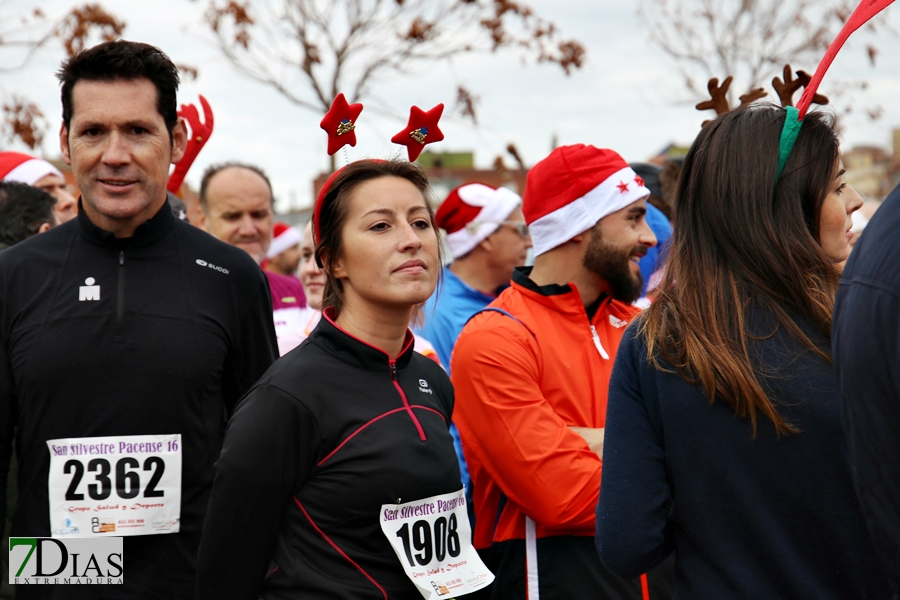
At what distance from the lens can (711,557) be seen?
81.3 inches

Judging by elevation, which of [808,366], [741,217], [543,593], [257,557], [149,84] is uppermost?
[149,84]

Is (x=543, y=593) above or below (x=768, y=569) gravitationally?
below

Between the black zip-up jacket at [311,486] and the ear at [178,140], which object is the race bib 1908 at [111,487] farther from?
the ear at [178,140]

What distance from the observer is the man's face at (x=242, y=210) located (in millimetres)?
5961

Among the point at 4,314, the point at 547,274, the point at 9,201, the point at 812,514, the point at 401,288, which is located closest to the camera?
the point at 812,514

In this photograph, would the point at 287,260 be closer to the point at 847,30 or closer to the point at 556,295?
the point at 556,295

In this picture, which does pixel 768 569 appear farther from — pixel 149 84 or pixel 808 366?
pixel 149 84

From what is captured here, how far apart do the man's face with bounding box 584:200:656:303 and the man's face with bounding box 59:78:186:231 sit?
67.1 inches

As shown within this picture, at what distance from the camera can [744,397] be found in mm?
1988

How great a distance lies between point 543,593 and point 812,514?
4.27 ft

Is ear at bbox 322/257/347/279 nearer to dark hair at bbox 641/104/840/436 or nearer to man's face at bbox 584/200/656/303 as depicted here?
dark hair at bbox 641/104/840/436

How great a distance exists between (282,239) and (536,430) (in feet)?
20.3

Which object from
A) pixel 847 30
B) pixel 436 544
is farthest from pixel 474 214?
pixel 847 30

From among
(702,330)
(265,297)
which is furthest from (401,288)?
(702,330)
